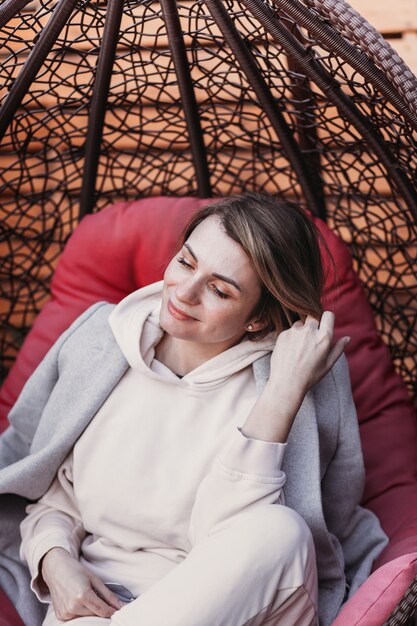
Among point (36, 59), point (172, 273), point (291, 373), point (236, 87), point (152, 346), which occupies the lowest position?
point (291, 373)

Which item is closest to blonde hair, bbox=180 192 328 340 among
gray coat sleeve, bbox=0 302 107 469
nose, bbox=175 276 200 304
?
nose, bbox=175 276 200 304

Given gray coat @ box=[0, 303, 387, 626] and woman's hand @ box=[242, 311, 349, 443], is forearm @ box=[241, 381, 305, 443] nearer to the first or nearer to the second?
woman's hand @ box=[242, 311, 349, 443]

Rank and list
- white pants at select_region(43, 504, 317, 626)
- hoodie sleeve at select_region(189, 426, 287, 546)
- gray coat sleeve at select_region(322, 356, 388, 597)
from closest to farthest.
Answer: white pants at select_region(43, 504, 317, 626), hoodie sleeve at select_region(189, 426, 287, 546), gray coat sleeve at select_region(322, 356, 388, 597)

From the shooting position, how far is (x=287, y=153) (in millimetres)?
2010

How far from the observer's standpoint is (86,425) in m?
1.60

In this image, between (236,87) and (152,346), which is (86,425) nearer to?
(152,346)

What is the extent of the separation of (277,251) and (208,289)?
0.14 meters

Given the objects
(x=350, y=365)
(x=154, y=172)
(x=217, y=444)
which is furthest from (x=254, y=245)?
(x=154, y=172)

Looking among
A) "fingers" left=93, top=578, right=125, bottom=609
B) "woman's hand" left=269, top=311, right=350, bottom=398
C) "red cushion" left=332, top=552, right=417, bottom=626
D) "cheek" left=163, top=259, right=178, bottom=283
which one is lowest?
"red cushion" left=332, top=552, right=417, bottom=626

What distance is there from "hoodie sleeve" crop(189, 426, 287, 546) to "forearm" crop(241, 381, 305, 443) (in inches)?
0.7

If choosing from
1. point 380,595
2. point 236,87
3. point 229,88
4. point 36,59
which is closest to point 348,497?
point 380,595

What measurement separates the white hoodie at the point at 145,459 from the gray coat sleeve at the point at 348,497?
7.8 inches

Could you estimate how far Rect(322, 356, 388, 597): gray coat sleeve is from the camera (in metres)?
1.63

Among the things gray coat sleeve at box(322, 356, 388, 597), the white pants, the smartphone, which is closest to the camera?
the white pants
